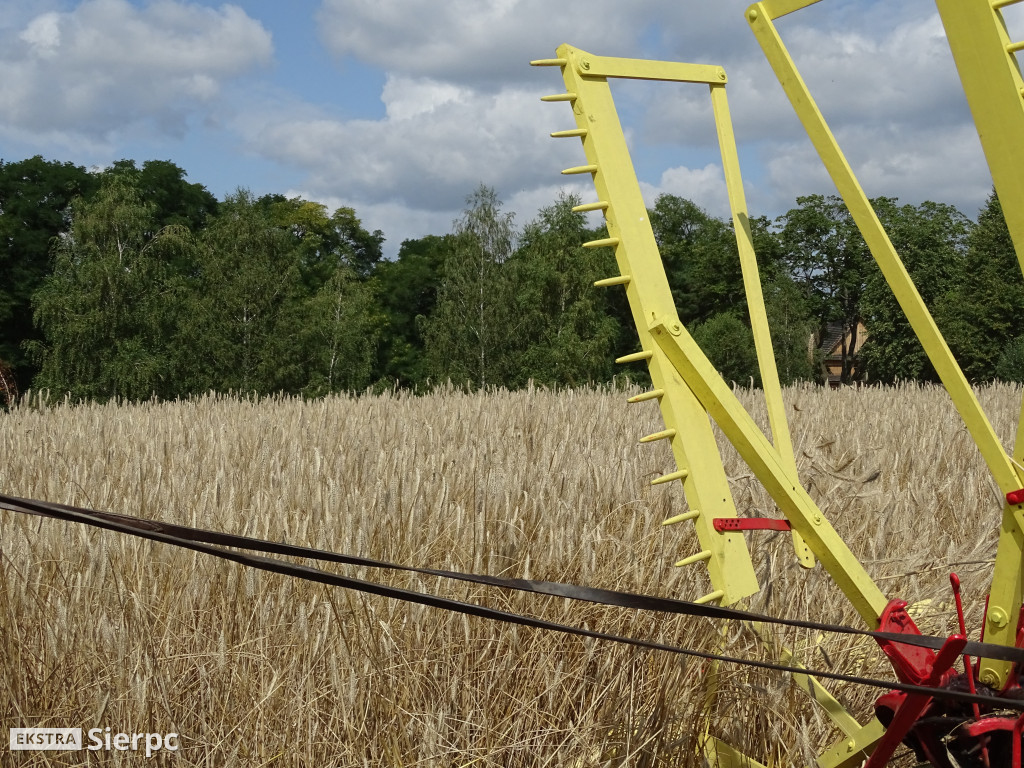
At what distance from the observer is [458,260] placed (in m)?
38.8

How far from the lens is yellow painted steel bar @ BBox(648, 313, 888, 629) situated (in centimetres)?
207

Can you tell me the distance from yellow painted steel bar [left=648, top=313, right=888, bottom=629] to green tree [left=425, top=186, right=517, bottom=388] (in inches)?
1367

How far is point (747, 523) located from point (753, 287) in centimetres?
59

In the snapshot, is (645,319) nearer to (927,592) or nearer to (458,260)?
(927,592)

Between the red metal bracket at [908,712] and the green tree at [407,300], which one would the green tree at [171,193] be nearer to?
the green tree at [407,300]

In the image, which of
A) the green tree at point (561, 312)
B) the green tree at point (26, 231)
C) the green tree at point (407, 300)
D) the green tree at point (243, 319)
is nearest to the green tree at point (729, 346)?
the green tree at point (561, 312)

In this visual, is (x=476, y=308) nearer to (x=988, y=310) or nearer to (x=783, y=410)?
(x=988, y=310)

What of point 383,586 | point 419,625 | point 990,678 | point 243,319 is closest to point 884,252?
point 990,678

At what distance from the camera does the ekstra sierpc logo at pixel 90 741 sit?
250cm

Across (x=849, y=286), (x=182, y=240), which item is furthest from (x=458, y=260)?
(x=849, y=286)

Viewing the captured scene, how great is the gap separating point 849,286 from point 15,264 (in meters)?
37.6

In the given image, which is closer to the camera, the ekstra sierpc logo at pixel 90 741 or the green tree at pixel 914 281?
the ekstra sierpc logo at pixel 90 741

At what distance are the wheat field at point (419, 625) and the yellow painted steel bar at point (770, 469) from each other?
0.45m

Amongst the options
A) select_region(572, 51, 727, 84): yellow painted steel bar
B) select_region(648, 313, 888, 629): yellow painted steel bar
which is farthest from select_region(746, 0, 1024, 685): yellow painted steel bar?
select_region(572, 51, 727, 84): yellow painted steel bar
